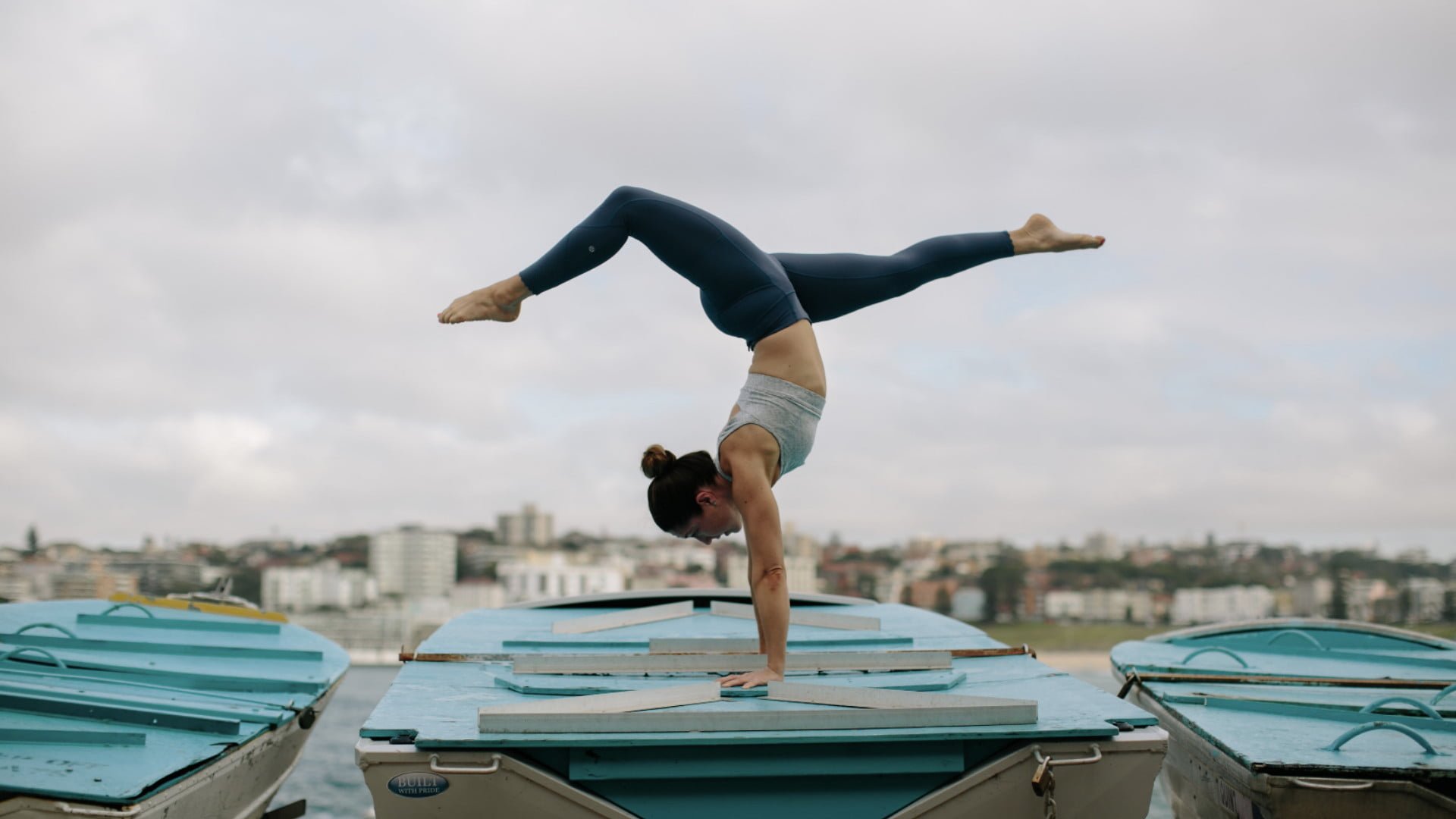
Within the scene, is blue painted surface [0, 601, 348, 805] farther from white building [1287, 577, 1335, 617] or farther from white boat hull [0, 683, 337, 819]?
white building [1287, 577, 1335, 617]

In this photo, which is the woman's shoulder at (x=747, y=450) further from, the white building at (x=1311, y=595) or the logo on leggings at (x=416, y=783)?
the white building at (x=1311, y=595)

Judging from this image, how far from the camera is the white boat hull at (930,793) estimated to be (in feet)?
12.2

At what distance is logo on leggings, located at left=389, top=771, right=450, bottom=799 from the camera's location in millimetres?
3705

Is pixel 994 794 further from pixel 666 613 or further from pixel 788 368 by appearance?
pixel 666 613

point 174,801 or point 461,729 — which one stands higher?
point 461,729

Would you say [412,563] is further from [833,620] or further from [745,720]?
[745,720]

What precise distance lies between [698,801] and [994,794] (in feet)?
3.28

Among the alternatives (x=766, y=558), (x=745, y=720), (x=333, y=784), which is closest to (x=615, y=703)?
(x=745, y=720)

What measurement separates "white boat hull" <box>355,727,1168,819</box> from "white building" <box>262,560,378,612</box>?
101076 millimetres

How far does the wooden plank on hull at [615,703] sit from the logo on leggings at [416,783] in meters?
0.20

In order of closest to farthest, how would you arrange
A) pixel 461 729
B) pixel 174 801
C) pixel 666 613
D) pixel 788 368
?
1. pixel 461 729
2. pixel 174 801
3. pixel 788 368
4. pixel 666 613

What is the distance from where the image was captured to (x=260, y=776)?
6141mm

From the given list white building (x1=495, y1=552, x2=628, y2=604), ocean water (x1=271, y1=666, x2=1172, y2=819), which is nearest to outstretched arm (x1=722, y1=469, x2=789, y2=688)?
ocean water (x1=271, y1=666, x2=1172, y2=819)

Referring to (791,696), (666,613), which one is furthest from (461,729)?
(666,613)
